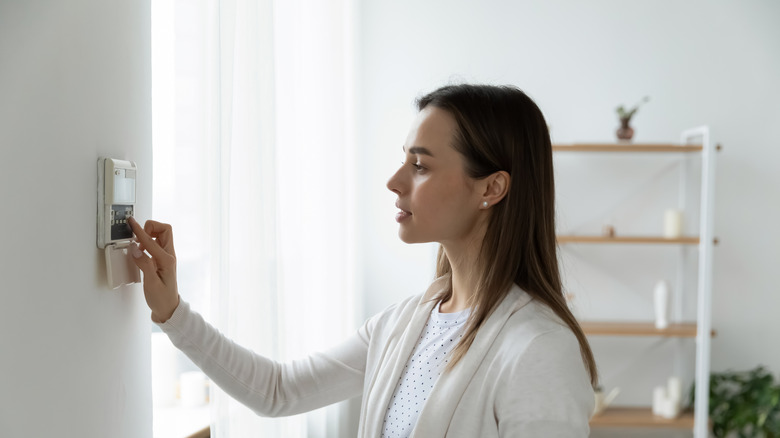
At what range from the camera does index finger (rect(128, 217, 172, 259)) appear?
941mm

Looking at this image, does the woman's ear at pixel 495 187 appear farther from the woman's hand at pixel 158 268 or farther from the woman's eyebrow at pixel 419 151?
the woman's hand at pixel 158 268

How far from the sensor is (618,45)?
3.49 m

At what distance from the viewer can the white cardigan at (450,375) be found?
1037mm

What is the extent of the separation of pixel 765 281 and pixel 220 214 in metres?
3.04

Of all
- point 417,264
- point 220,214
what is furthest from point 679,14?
point 220,214

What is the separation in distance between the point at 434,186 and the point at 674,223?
7.81ft

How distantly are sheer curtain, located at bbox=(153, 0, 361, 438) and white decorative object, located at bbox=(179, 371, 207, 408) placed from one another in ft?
0.76

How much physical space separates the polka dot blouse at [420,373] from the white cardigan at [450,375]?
0.06ft

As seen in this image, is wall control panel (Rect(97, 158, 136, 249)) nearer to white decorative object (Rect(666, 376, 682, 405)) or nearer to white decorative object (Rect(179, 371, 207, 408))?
white decorative object (Rect(179, 371, 207, 408))

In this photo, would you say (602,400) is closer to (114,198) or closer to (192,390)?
(192,390)

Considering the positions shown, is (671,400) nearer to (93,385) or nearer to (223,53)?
(223,53)

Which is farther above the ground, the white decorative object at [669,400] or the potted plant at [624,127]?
the potted plant at [624,127]

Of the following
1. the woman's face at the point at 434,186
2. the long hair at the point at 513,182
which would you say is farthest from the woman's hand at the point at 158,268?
the long hair at the point at 513,182

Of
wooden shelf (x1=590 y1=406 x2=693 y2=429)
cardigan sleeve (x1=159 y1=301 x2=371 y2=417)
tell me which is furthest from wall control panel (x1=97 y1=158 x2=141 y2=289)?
wooden shelf (x1=590 y1=406 x2=693 y2=429)
